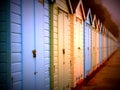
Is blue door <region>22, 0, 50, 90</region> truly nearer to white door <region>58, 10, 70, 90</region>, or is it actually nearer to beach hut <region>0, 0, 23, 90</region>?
beach hut <region>0, 0, 23, 90</region>

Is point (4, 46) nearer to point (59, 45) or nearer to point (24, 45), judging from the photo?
point (24, 45)

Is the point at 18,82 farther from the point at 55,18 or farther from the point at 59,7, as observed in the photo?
the point at 59,7

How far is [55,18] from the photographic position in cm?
717

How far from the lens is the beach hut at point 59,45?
22.1 feet

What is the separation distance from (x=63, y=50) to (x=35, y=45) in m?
2.91

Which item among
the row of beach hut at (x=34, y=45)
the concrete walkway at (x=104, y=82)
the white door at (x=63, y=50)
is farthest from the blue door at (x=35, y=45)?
the concrete walkway at (x=104, y=82)

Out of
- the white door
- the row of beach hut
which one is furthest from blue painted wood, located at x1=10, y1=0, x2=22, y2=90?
the white door

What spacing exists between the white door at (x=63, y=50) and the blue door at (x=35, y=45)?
1210 mm

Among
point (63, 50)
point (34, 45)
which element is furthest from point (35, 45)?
Result: point (63, 50)

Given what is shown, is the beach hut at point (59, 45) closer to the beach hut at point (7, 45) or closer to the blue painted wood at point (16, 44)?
the blue painted wood at point (16, 44)

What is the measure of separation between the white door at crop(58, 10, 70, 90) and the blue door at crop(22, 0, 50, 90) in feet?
3.97

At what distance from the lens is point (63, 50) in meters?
8.12

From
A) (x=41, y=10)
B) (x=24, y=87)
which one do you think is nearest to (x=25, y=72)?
(x=24, y=87)

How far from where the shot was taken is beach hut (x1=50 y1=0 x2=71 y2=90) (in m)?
6.74
